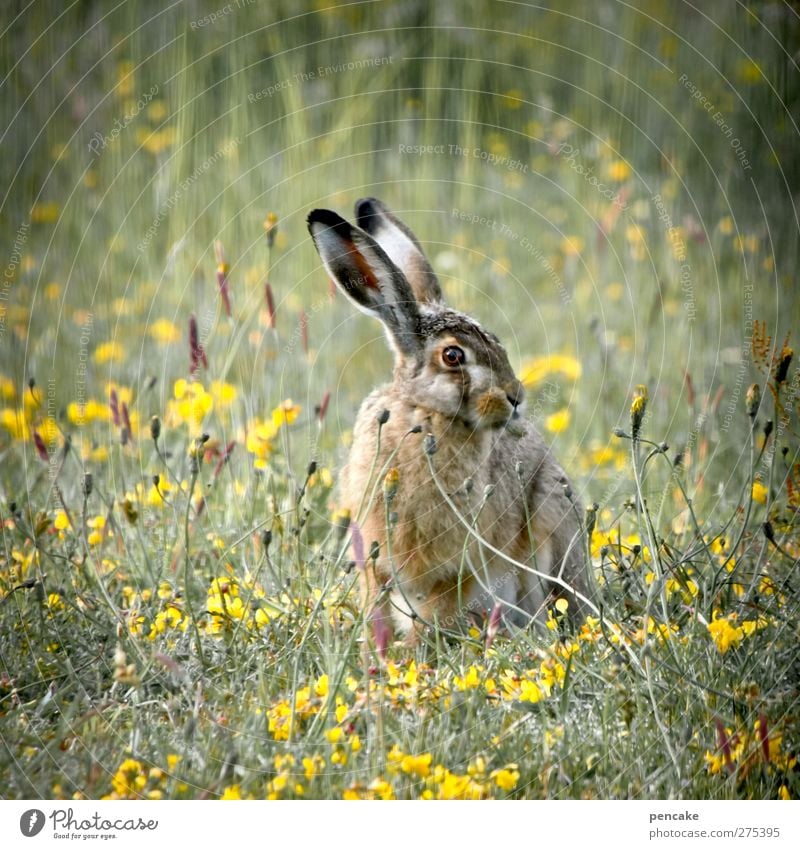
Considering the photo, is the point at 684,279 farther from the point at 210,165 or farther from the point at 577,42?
the point at 210,165

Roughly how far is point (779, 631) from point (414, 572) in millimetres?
1253

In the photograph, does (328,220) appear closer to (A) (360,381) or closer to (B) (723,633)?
(B) (723,633)

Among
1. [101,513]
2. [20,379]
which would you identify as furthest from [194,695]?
[20,379]

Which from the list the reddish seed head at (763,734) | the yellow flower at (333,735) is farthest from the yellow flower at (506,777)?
the reddish seed head at (763,734)

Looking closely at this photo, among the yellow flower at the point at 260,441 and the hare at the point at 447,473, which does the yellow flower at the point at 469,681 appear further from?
the yellow flower at the point at 260,441

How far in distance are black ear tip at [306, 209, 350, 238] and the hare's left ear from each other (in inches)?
21.7

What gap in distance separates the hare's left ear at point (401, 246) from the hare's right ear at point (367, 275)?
32 centimetres

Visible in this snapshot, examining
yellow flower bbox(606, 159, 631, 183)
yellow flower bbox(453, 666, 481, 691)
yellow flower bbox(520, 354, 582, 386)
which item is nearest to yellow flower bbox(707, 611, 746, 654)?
yellow flower bbox(453, 666, 481, 691)

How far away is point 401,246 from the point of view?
450cm

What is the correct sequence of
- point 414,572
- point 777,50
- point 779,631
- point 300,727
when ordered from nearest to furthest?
point 300,727 → point 779,631 → point 414,572 → point 777,50

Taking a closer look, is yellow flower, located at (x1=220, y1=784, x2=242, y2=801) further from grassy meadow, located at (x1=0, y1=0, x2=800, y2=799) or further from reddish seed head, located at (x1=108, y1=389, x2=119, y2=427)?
reddish seed head, located at (x1=108, y1=389, x2=119, y2=427)

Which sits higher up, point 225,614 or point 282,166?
point 282,166

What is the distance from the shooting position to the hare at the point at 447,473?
13.4ft

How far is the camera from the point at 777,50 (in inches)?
174
